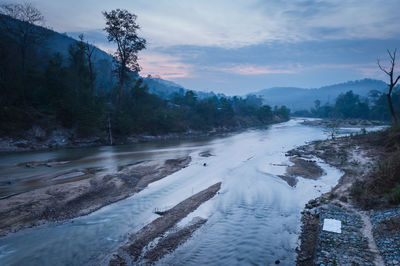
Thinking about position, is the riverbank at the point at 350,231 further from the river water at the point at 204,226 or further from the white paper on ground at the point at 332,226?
the river water at the point at 204,226

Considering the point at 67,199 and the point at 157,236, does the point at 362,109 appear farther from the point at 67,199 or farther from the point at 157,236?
the point at 67,199

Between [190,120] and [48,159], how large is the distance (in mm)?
31289

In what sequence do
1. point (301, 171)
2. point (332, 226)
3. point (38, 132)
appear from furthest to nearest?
point (38, 132) < point (301, 171) < point (332, 226)

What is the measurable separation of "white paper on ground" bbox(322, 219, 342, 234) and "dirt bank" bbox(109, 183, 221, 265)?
483cm

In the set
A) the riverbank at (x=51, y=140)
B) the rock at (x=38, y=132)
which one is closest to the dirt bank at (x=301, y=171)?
the riverbank at (x=51, y=140)

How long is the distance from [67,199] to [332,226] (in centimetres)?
1197

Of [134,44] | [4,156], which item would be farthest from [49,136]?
[134,44]

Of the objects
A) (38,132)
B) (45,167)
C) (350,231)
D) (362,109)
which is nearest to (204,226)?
(350,231)

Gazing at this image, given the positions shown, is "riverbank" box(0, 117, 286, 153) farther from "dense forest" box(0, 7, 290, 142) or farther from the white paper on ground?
the white paper on ground

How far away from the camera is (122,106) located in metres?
36.0

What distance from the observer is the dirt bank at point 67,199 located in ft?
29.4

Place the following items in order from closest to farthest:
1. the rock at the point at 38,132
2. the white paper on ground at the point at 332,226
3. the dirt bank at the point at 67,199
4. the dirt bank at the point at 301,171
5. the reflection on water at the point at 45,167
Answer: the white paper on ground at the point at 332,226
the dirt bank at the point at 67,199
the reflection on water at the point at 45,167
the dirt bank at the point at 301,171
the rock at the point at 38,132

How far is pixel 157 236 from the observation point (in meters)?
7.88

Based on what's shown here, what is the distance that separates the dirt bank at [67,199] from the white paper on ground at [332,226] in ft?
31.9
